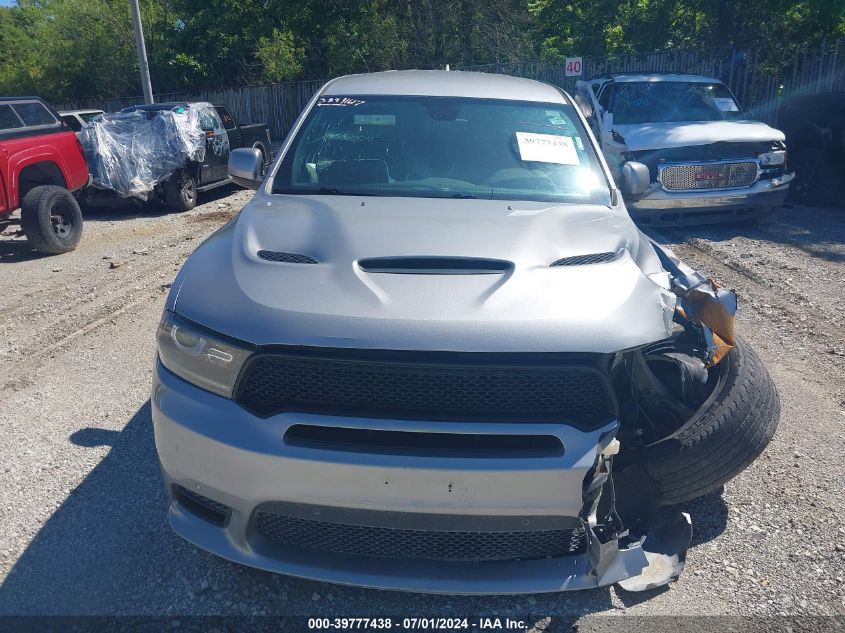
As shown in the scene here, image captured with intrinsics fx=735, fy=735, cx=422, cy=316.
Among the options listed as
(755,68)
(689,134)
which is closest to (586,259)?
(689,134)

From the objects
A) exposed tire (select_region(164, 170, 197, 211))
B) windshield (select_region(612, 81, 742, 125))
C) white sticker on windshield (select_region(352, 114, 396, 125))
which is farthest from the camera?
exposed tire (select_region(164, 170, 197, 211))

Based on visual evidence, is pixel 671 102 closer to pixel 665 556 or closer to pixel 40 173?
pixel 40 173

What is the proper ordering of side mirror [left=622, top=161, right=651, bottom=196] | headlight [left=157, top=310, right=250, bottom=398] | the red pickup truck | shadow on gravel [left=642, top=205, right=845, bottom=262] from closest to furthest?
headlight [left=157, top=310, right=250, bottom=398], side mirror [left=622, top=161, right=651, bottom=196], the red pickup truck, shadow on gravel [left=642, top=205, right=845, bottom=262]

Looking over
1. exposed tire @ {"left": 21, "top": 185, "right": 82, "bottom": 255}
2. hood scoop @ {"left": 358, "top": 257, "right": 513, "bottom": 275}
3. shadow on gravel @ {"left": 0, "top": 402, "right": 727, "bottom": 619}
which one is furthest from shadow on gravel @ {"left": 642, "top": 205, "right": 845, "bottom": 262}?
exposed tire @ {"left": 21, "top": 185, "right": 82, "bottom": 255}

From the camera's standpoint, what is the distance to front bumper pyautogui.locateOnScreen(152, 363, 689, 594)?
7.27 ft

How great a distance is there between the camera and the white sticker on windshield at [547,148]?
372 centimetres

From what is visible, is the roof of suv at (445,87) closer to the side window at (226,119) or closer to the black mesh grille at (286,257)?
the black mesh grille at (286,257)

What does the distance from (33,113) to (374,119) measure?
21.0ft

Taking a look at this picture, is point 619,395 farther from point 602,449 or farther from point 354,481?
point 354,481

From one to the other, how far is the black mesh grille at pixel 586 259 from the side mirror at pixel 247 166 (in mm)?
2020

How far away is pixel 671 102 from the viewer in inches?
386

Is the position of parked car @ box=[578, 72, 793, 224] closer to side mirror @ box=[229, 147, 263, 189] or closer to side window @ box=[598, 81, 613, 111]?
side window @ box=[598, 81, 613, 111]

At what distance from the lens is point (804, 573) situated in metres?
2.83

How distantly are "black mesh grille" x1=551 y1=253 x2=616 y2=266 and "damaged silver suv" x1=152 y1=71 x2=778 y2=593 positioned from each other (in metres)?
0.01
